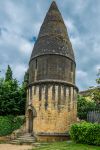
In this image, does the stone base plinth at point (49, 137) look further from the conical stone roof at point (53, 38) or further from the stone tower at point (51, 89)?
the conical stone roof at point (53, 38)

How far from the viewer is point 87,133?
18.3 m

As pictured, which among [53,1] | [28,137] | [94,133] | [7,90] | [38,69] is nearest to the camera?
[94,133]

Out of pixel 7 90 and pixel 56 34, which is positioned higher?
pixel 56 34

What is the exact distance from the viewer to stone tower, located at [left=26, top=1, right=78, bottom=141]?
2428cm

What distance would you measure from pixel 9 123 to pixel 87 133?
9076 mm

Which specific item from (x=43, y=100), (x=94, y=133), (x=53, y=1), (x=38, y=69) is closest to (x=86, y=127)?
(x=94, y=133)

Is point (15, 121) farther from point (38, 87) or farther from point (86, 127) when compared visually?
point (86, 127)

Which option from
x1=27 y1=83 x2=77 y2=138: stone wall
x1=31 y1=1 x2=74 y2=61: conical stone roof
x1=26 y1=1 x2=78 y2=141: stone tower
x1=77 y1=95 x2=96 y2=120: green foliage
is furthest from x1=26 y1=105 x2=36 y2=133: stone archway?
x1=77 y1=95 x2=96 y2=120: green foliage

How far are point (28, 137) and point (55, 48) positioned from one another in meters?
7.94

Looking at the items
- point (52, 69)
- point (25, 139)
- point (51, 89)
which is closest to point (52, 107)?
point (51, 89)

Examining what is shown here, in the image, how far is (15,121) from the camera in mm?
25625

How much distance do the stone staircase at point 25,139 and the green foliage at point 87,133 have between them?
4913 millimetres

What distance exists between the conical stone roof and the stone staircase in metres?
7.04

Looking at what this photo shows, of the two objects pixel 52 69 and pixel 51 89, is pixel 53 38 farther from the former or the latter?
pixel 51 89
